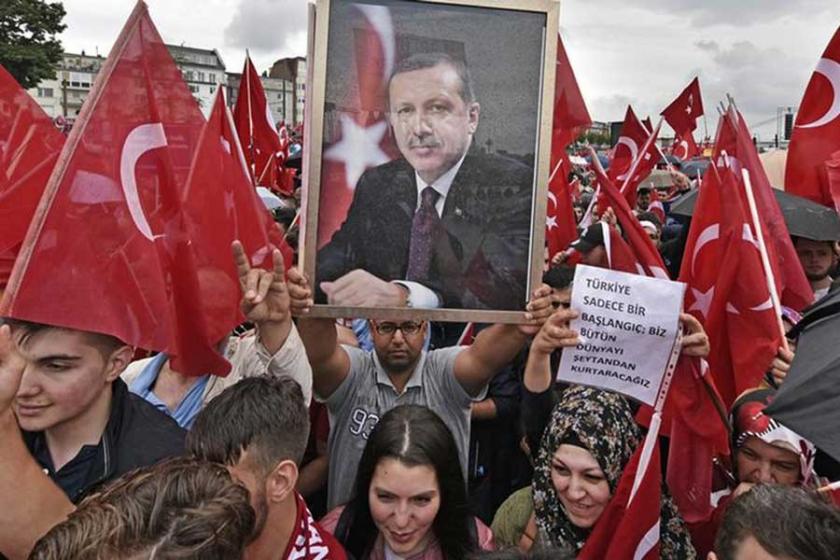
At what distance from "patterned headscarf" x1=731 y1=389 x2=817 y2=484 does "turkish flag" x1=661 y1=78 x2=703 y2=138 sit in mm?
7081

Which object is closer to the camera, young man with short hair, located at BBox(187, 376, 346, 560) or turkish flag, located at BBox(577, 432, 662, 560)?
young man with short hair, located at BBox(187, 376, 346, 560)

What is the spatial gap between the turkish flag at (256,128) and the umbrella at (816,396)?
6313 mm

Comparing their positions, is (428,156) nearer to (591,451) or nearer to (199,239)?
(199,239)

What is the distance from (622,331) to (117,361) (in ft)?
4.83

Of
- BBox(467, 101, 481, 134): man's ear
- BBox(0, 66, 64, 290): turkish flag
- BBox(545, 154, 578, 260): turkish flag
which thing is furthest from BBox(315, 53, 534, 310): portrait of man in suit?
BBox(545, 154, 578, 260): turkish flag

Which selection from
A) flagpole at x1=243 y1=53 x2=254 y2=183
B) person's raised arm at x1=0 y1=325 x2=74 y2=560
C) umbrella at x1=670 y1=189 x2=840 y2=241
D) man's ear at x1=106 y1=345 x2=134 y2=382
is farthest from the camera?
flagpole at x1=243 y1=53 x2=254 y2=183

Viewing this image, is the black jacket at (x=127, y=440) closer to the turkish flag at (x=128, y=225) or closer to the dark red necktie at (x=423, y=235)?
the turkish flag at (x=128, y=225)

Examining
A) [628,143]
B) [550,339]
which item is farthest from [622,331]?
[628,143]

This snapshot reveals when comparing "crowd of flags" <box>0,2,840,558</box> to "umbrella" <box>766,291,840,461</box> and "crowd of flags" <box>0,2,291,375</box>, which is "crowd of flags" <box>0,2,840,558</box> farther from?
"umbrella" <box>766,291,840,461</box>

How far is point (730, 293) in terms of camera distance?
3004 millimetres

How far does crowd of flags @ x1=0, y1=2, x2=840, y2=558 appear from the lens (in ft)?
7.36

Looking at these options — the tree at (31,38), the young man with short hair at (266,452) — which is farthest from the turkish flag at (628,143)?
the tree at (31,38)

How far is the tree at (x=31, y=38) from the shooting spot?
38.2 metres

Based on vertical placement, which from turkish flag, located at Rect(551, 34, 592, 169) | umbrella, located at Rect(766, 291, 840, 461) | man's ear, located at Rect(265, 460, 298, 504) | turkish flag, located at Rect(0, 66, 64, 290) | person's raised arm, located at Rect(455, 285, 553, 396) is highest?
turkish flag, located at Rect(551, 34, 592, 169)
